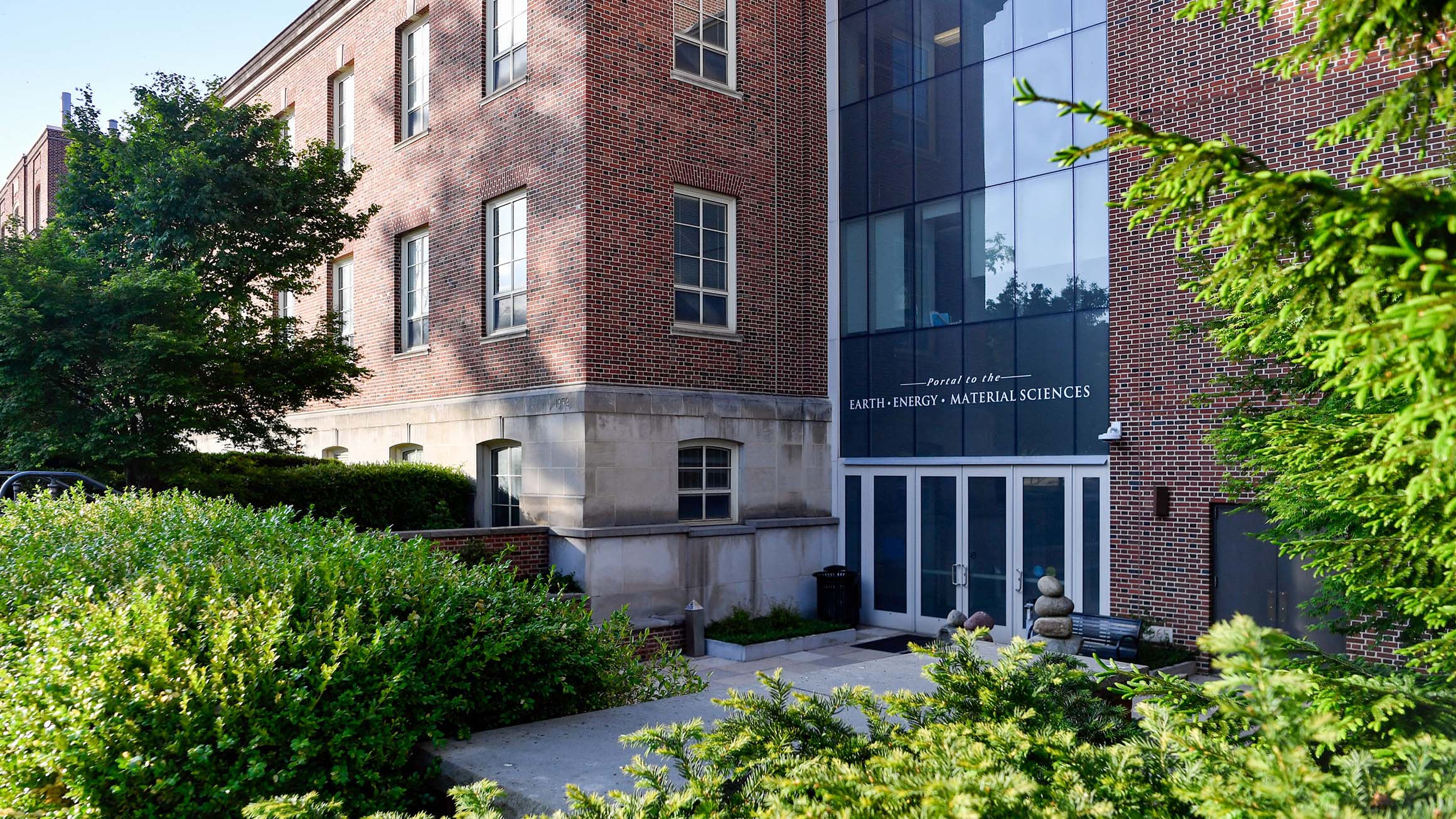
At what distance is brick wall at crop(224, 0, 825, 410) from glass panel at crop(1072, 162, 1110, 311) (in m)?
5.01

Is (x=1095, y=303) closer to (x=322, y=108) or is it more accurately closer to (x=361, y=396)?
(x=361, y=396)

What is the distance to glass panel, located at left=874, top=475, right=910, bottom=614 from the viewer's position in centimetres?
1711

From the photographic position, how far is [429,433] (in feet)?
60.5

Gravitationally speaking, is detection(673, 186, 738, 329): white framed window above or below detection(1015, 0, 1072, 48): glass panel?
below

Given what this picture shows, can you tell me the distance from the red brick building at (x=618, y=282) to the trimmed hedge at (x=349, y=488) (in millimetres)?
630

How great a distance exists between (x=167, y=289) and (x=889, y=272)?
1106cm

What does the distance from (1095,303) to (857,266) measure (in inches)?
187

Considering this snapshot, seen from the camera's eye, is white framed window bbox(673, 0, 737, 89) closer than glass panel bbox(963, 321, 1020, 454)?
No

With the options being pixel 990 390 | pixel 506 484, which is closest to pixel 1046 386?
pixel 990 390

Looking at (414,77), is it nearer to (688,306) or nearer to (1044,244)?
(688,306)

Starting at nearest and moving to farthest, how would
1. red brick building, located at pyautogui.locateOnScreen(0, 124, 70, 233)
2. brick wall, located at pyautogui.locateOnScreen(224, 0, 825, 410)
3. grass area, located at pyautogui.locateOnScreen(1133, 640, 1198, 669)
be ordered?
grass area, located at pyautogui.locateOnScreen(1133, 640, 1198, 669) < brick wall, located at pyautogui.locateOnScreen(224, 0, 825, 410) < red brick building, located at pyautogui.locateOnScreen(0, 124, 70, 233)

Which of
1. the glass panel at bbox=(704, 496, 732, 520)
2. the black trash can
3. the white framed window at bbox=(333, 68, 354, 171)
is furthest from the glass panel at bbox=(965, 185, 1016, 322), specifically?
the white framed window at bbox=(333, 68, 354, 171)

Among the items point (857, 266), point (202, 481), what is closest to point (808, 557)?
point (857, 266)

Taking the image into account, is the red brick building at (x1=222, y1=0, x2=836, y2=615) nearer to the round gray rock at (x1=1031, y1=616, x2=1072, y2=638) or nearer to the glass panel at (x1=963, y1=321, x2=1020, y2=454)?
the glass panel at (x1=963, y1=321, x2=1020, y2=454)
